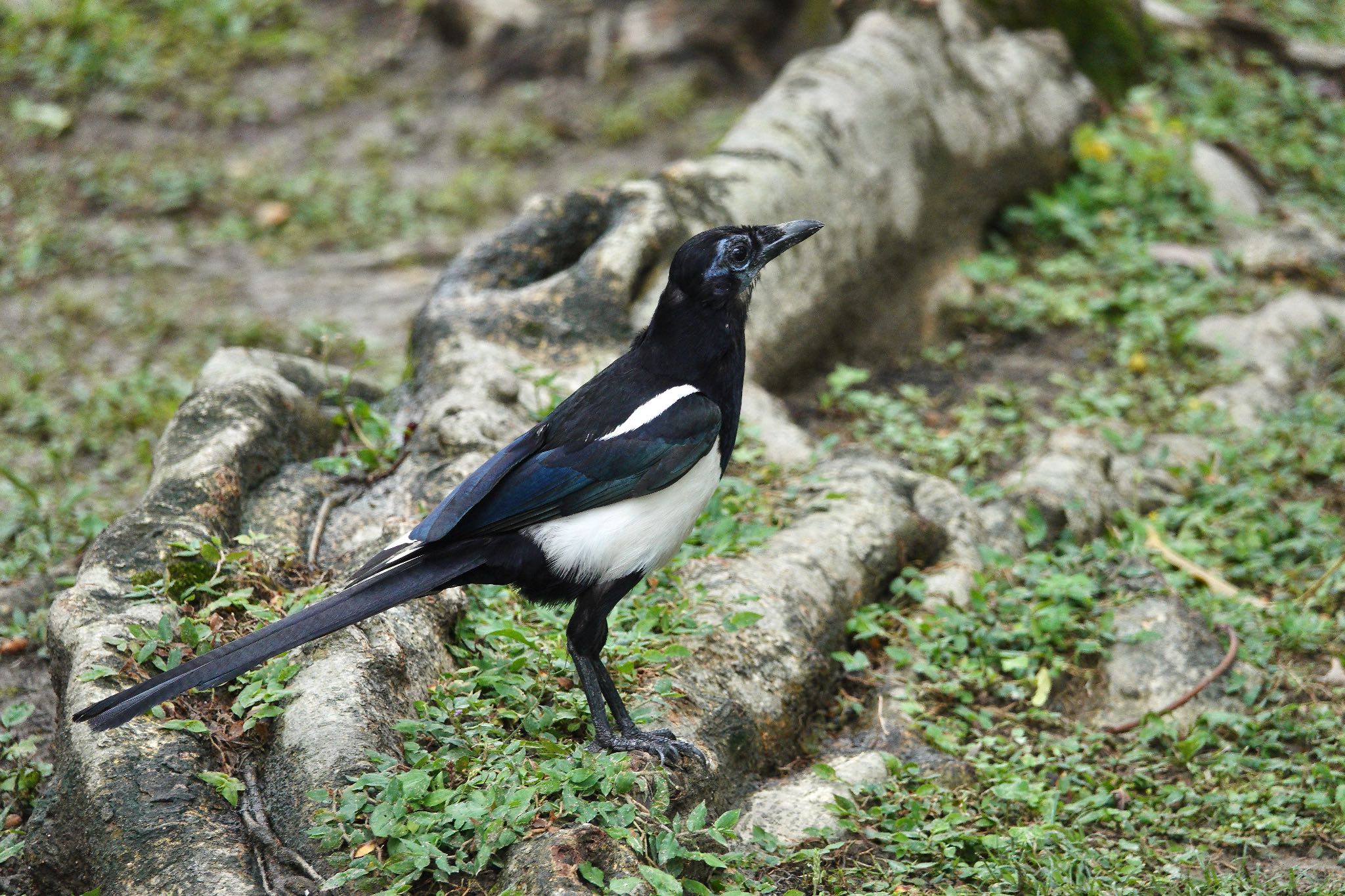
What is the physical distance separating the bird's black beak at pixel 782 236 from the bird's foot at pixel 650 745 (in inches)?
49.6

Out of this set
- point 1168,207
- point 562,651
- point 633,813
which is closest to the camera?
point 633,813

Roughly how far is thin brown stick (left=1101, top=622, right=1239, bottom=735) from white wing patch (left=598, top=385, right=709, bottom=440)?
1757 mm

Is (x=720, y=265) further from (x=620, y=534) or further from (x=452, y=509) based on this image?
(x=452, y=509)

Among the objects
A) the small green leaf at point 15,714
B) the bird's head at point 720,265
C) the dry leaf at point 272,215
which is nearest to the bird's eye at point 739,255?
the bird's head at point 720,265

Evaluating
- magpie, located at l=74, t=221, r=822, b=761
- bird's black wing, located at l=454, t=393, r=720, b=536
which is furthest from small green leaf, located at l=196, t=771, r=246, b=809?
bird's black wing, located at l=454, t=393, r=720, b=536

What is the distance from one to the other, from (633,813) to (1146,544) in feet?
9.03

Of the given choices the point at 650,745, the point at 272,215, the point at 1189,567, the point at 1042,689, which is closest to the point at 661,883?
the point at 650,745

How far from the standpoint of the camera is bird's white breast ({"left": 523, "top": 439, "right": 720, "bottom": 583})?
2977 millimetres

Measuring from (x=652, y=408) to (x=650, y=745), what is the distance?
81 centimetres

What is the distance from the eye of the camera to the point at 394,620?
3191mm

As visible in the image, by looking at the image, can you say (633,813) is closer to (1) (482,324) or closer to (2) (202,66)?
(1) (482,324)

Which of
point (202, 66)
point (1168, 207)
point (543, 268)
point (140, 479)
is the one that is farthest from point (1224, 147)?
point (202, 66)

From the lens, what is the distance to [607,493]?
3.01 m

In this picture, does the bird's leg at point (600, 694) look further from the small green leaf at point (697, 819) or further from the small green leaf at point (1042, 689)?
the small green leaf at point (1042, 689)
